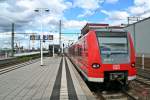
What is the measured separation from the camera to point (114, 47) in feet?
42.2

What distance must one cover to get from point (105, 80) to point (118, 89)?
131 centimetres

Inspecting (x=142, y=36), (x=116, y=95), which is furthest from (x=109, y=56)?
(x=142, y=36)

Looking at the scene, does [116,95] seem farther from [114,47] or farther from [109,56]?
[114,47]

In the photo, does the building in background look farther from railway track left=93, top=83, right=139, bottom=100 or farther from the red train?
railway track left=93, top=83, right=139, bottom=100

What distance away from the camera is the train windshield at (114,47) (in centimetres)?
1260

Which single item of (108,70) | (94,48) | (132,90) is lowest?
(132,90)

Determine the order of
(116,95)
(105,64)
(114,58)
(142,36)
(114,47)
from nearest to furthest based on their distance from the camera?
1. (116,95)
2. (105,64)
3. (114,58)
4. (114,47)
5. (142,36)

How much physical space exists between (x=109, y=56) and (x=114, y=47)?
0.53 m

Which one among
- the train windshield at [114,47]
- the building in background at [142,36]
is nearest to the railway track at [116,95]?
the train windshield at [114,47]

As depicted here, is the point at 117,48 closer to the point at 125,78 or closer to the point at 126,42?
the point at 126,42

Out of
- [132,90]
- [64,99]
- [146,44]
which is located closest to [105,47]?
[132,90]

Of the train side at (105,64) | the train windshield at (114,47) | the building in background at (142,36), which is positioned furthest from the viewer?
the building in background at (142,36)

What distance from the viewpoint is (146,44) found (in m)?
38.2

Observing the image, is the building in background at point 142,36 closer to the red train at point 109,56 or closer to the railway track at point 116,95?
the red train at point 109,56
